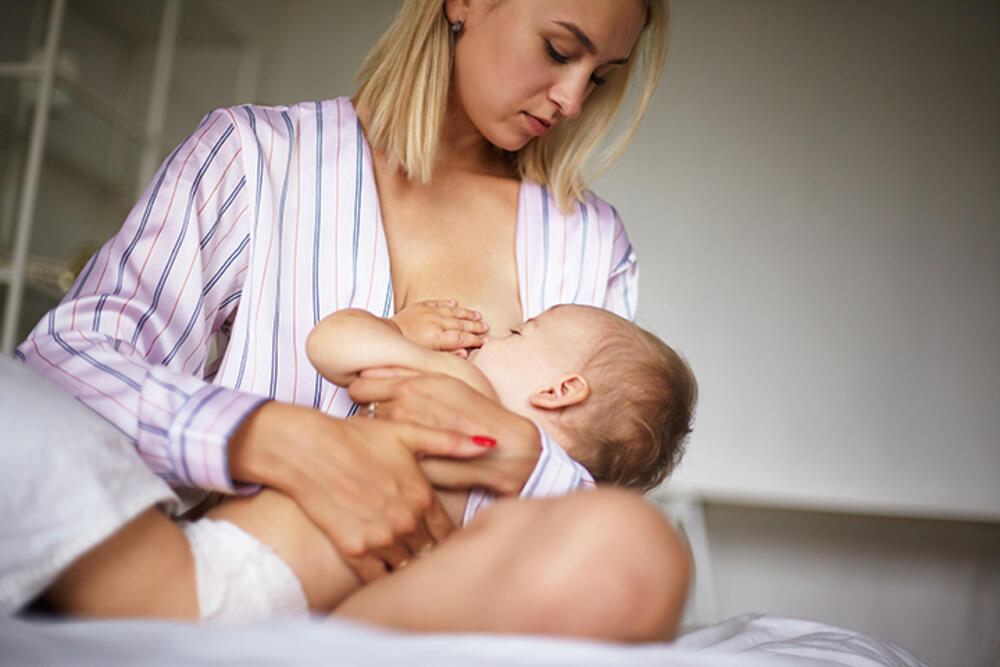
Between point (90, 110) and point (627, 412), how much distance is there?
2526 mm

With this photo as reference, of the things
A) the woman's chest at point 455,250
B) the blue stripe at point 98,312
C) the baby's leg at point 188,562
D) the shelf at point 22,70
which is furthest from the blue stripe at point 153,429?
the shelf at point 22,70

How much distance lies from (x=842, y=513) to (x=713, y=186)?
4.58 feet

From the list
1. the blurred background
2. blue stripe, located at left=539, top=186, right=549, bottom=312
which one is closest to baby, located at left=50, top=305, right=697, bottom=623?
blue stripe, located at left=539, top=186, right=549, bottom=312

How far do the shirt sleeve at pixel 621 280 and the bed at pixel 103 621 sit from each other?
0.85 metres

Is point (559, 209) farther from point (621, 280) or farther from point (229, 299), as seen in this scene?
point (229, 299)

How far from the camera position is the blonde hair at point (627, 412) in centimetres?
126

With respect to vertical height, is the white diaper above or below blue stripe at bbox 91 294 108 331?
below

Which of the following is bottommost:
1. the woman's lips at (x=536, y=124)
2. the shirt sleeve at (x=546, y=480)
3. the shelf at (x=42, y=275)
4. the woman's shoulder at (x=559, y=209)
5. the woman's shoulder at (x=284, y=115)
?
the shelf at (x=42, y=275)

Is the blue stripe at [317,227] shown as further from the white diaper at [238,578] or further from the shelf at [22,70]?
the shelf at [22,70]

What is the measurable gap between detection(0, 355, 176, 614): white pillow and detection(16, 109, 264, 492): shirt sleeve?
13 cm

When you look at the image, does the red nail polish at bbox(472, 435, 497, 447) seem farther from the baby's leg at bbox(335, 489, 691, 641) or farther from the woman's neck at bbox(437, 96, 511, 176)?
the woman's neck at bbox(437, 96, 511, 176)

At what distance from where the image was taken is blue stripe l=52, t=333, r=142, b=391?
108 centimetres

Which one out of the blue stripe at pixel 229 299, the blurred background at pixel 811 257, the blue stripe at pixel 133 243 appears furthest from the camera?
the blurred background at pixel 811 257

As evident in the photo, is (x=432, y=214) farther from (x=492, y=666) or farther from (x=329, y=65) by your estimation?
(x=329, y=65)
